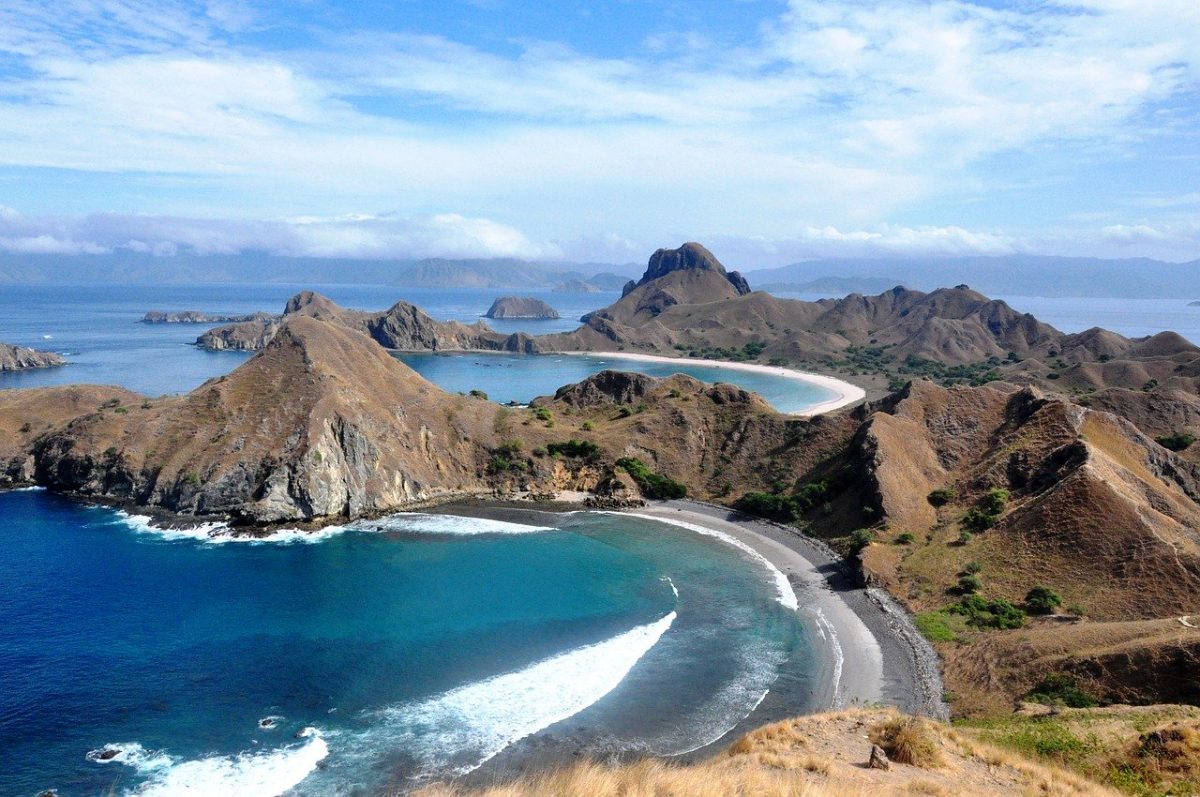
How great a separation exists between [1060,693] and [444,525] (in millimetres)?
48319

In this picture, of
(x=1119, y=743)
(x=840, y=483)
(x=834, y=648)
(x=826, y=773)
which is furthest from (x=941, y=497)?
(x=826, y=773)

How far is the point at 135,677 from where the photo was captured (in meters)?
38.8

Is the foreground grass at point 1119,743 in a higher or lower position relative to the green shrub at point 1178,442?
lower

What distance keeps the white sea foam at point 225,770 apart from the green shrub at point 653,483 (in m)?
46.7

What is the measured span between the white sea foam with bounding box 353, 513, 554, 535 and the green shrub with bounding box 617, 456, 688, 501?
13541mm

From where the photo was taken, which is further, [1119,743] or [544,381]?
[544,381]

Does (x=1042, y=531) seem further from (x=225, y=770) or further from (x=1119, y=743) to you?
(x=225, y=770)

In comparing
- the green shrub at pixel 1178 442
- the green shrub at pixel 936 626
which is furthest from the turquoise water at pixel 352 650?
the green shrub at pixel 1178 442

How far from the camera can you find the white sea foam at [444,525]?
65500 millimetres

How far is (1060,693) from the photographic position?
119ft

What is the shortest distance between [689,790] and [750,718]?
26524 mm

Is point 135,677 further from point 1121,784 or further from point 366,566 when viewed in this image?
point 1121,784

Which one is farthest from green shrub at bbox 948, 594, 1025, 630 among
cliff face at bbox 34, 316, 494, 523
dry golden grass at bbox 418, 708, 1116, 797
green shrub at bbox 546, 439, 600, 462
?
cliff face at bbox 34, 316, 494, 523

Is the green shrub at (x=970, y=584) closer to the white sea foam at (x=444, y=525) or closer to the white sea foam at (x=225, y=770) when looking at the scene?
the white sea foam at (x=444, y=525)
